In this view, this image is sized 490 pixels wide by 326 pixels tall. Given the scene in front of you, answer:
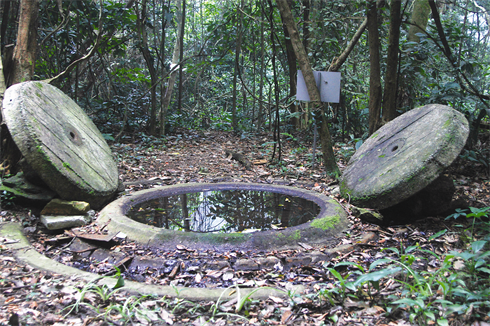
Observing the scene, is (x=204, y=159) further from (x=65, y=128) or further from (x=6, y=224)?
(x=6, y=224)

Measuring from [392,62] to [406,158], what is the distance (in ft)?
7.32

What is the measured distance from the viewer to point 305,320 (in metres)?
1.89

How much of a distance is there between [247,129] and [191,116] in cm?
242

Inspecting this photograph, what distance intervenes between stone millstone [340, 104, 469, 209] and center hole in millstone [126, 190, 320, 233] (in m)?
0.60

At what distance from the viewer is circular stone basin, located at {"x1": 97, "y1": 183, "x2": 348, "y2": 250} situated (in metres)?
2.84

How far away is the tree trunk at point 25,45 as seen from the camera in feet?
14.0

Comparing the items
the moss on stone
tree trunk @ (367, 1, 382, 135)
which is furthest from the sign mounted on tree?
the moss on stone

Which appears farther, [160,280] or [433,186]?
[433,186]

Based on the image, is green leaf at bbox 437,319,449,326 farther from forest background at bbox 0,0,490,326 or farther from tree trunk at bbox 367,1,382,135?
tree trunk at bbox 367,1,382,135

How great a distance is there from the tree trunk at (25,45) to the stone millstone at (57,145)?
1.74 ft

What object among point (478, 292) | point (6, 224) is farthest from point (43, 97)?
point (478, 292)

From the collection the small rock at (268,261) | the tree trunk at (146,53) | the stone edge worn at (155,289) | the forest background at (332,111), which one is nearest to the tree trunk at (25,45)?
the forest background at (332,111)

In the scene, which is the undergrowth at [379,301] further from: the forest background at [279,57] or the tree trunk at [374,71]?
the tree trunk at [374,71]

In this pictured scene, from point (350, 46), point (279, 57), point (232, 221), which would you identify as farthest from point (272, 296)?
point (279, 57)
